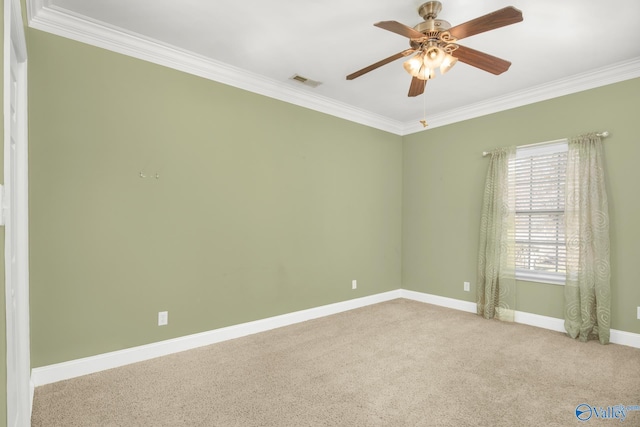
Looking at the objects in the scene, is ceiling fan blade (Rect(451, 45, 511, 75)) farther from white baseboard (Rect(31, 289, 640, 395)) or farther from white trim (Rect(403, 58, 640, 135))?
white baseboard (Rect(31, 289, 640, 395))

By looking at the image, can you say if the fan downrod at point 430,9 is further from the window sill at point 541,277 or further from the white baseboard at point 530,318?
the white baseboard at point 530,318

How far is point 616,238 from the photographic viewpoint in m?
3.36

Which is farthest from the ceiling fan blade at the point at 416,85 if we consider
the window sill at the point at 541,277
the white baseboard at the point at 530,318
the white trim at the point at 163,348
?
the white baseboard at the point at 530,318

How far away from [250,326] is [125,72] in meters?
2.63

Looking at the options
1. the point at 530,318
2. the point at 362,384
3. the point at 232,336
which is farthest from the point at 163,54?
the point at 530,318

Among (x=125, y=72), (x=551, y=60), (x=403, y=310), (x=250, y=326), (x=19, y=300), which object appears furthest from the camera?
(x=403, y=310)

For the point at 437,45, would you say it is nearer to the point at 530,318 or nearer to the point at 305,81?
the point at 305,81

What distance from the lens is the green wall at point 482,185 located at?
330 cm

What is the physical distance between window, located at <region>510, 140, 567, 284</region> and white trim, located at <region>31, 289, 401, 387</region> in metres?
2.34

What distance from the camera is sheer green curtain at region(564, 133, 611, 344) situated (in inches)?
131

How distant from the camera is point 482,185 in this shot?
440 centimetres

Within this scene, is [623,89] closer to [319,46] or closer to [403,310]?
[319,46]

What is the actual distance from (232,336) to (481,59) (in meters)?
3.28

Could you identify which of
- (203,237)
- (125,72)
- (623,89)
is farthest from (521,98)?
(125,72)
